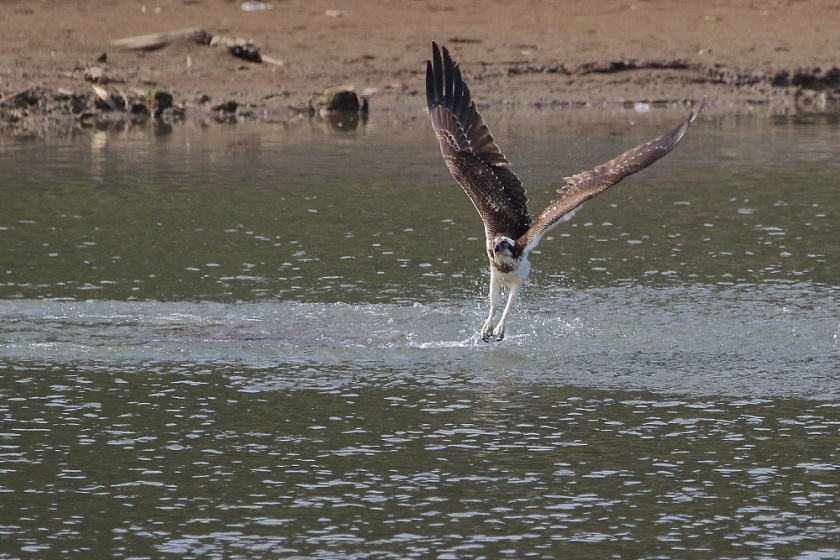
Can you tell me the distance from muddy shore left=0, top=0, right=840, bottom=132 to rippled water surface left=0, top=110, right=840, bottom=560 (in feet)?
20.8

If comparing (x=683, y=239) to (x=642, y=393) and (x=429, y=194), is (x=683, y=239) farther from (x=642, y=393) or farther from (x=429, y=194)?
(x=642, y=393)

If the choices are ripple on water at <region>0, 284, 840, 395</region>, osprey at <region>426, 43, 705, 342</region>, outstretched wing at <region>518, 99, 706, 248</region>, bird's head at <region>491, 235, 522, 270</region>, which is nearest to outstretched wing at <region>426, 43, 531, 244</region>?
osprey at <region>426, 43, 705, 342</region>

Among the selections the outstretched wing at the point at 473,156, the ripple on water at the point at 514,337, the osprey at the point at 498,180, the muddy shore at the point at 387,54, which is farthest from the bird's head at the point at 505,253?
the muddy shore at the point at 387,54

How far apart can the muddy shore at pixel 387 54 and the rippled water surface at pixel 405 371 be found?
20.8 ft

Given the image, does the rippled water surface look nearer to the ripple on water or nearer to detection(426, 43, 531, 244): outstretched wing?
the ripple on water

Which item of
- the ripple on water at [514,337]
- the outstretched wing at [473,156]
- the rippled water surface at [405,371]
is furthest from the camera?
the outstretched wing at [473,156]

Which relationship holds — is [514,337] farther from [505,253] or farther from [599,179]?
[599,179]

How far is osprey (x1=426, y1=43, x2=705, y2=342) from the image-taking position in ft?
35.6

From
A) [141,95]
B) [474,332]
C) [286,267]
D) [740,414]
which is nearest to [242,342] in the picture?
[474,332]

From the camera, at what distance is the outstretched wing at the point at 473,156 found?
1167 cm

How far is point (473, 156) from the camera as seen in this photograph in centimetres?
1210

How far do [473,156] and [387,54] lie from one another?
634 inches

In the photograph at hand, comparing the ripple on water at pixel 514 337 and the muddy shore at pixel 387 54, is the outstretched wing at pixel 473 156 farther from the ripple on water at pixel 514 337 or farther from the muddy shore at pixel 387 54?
the muddy shore at pixel 387 54

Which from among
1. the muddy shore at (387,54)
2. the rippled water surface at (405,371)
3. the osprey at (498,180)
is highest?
the muddy shore at (387,54)
